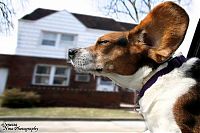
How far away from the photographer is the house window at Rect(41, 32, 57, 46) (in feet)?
6.74

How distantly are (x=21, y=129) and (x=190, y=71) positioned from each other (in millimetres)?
663

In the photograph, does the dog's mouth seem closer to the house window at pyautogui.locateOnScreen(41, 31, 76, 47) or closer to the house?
the house

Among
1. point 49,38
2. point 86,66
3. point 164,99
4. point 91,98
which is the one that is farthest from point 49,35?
point 91,98

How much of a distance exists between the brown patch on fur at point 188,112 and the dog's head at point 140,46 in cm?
11

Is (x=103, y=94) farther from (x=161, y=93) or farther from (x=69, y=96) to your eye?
(x=161, y=93)

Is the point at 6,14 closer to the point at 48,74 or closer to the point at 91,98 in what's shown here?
the point at 48,74

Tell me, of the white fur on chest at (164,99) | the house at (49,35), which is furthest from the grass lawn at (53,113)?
the white fur on chest at (164,99)

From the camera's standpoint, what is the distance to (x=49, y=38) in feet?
6.99

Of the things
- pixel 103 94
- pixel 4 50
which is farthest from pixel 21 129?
pixel 103 94

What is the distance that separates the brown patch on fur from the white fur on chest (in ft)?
0.03

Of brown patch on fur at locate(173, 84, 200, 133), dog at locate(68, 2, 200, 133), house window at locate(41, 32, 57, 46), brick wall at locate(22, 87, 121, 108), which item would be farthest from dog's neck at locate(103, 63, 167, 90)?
brick wall at locate(22, 87, 121, 108)

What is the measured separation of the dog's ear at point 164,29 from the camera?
105 cm

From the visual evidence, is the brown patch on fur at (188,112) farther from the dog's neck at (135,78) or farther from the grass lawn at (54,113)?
the grass lawn at (54,113)

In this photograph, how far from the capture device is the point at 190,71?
43.2 inches
